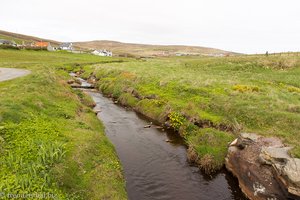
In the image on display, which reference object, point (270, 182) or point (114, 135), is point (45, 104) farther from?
point (270, 182)

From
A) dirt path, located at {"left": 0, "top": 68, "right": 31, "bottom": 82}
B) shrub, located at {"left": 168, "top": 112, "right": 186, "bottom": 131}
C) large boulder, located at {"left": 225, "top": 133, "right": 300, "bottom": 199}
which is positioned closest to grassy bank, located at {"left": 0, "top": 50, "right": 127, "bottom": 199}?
large boulder, located at {"left": 225, "top": 133, "right": 300, "bottom": 199}

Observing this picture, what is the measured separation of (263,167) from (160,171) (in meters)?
7.57

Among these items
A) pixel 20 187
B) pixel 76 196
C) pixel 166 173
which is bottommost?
pixel 166 173

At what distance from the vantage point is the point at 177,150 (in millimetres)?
24266

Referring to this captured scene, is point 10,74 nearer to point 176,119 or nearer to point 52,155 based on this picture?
point 176,119

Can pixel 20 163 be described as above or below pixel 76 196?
above

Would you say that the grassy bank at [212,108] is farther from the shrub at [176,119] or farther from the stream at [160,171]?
the stream at [160,171]

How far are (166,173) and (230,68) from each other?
51034 millimetres

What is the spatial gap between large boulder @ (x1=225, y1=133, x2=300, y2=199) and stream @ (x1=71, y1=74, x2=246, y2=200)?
1.05 metres

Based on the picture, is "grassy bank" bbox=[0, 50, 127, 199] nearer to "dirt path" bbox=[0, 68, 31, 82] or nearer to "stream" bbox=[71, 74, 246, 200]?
"stream" bbox=[71, 74, 246, 200]

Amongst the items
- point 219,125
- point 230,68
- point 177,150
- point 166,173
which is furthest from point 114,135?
point 230,68

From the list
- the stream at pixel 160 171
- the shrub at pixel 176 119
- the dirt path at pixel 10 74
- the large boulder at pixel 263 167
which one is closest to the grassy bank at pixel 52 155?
the stream at pixel 160 171

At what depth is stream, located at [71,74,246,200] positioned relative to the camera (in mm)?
17500

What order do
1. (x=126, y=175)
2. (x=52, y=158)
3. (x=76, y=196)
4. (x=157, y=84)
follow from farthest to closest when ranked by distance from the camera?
(x=157, y=84)
(x=126, y=175)
(x=52, y=158)
(x=76, y=196)
